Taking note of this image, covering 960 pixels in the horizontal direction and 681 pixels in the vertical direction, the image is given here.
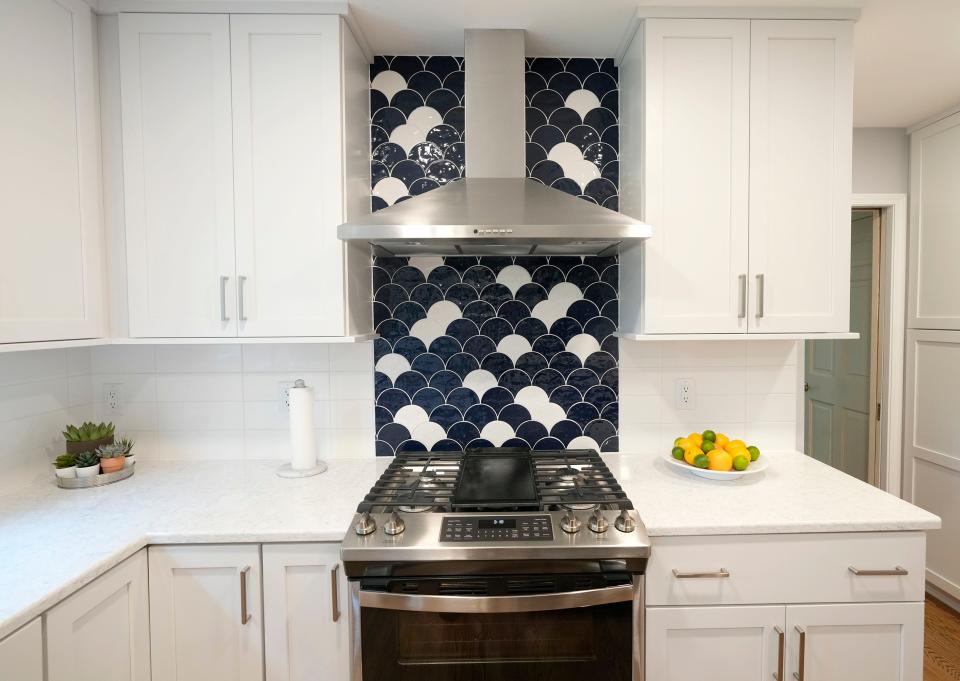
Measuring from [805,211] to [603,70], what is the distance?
945 mm

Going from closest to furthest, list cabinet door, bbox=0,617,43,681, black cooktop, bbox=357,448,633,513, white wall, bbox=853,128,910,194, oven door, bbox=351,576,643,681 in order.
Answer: cabinet door, bbox=0,617,43,681
oven door, bbox=351,576,643,681
black cooktop, bbox=357,448,633,513
white wall, bbox=853,128,910,194

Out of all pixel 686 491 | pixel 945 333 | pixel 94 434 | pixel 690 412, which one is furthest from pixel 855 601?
pixel 94 434

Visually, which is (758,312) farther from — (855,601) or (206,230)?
(206,230)

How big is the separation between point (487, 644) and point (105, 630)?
0.94 meters

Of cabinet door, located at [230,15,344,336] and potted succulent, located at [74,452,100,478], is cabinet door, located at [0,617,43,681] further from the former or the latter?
cabinet door, located at [230,15,344,336]

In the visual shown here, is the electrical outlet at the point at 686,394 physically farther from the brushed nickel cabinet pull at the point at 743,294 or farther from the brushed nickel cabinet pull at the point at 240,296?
the brushed nickel cabinet pull at the point at 240,296

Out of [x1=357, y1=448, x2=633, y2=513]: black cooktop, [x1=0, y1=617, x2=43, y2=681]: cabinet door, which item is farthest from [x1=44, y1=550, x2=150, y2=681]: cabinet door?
[x1=357, y1=448, x2=633, y2=513]: black cooktop

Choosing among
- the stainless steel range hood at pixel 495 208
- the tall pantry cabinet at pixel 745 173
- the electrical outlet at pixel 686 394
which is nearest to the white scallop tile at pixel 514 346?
the stainless steel range hood at pixel 495 208

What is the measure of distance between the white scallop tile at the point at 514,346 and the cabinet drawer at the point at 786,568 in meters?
0.90

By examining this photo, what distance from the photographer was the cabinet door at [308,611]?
1.43 m

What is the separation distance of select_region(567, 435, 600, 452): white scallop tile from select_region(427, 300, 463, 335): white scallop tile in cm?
70

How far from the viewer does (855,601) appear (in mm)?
1471

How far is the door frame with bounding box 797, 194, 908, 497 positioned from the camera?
111 inches

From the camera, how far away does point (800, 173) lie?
70.4 inches
